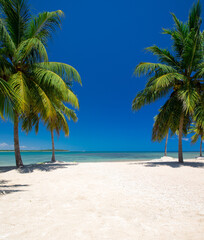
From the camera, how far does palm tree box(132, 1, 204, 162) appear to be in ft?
28.4

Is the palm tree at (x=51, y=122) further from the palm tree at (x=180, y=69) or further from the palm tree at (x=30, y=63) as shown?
the palm tree at (x=180, y=69)

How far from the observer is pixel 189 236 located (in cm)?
196

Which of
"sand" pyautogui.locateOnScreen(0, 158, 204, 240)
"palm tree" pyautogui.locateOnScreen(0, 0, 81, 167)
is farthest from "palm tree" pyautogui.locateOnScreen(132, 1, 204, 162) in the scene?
"sand" pyautogui.locateOnScreen(0, 158, 204, 240)

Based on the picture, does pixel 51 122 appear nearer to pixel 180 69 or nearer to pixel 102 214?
pixel 102 214

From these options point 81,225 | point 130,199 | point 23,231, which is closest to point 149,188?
point 130,199

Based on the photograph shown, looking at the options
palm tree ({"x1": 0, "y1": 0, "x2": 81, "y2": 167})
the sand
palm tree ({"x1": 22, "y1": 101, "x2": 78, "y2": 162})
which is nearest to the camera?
the sand

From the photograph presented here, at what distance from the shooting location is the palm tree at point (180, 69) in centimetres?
866

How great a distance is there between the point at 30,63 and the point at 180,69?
8.81 m

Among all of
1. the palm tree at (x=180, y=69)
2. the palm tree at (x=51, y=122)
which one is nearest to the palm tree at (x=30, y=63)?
the palm tree at (x=51, y=122)

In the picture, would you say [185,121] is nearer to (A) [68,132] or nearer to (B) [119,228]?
(A) [68,132]

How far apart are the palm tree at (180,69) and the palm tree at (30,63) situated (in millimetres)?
4505

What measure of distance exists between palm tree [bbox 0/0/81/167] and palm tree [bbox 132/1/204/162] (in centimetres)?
450

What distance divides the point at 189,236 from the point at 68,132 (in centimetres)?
1155

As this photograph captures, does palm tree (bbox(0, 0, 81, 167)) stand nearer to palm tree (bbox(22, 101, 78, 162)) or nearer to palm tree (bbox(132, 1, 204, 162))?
palm tree (bbox(22, 101, 78, 162))
